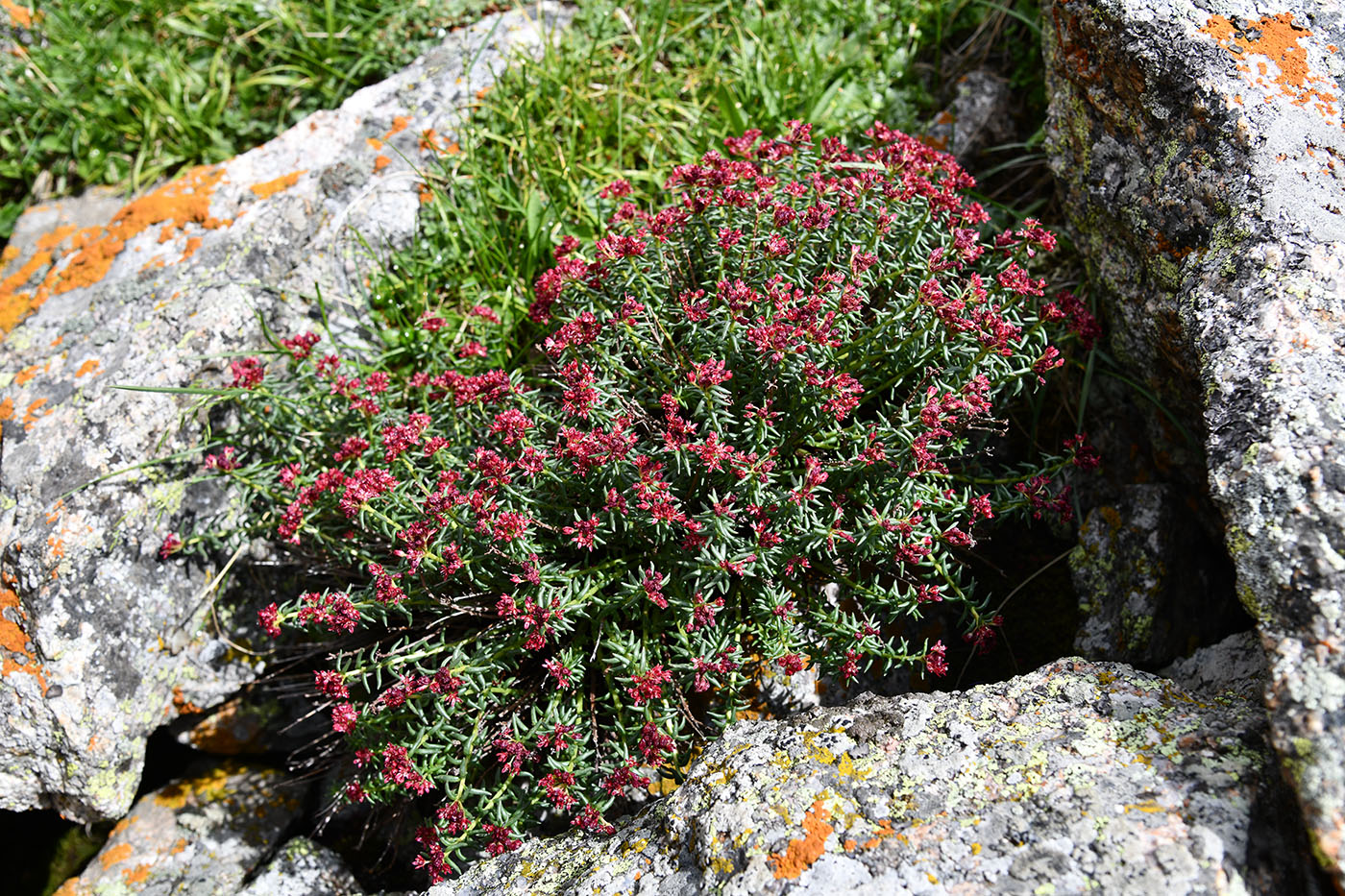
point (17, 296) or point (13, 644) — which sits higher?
point (17, 296)

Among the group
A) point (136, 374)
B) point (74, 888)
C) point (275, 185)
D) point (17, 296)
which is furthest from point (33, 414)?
point (74, 888)

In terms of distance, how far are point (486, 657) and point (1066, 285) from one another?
3218 millimetres

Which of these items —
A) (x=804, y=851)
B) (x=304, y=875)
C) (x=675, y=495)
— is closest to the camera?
(x=804, y=851)

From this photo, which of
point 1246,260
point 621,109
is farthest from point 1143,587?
point 621,109

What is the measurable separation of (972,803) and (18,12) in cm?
704

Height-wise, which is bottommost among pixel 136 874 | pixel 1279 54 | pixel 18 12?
pixel 136 874

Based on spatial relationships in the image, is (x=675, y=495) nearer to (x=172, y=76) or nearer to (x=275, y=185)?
(x=275, y=185)

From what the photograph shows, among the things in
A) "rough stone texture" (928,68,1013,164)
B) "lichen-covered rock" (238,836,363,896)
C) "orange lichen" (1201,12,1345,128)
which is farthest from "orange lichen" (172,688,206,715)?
"orange lichen" (1201,12,1345,128)

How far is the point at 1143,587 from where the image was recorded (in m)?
3.44

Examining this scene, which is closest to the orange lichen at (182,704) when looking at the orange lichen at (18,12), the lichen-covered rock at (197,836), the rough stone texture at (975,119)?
the lichen-covered rock at (197,836)

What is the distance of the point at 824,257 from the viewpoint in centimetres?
365

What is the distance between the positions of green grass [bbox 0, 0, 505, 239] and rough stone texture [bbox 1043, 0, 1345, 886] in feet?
12.7

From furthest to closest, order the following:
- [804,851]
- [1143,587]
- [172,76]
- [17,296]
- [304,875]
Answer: [172,76]
[17,296]
[304,875]
[1143,587]
[804,851]

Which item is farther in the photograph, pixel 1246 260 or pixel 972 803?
pixel 1246 260
